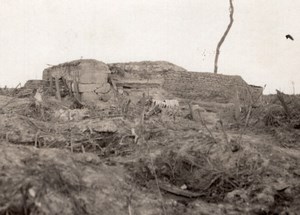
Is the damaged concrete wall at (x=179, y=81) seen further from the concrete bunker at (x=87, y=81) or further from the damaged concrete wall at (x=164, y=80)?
the concrete bunker at (x=87, y=81)

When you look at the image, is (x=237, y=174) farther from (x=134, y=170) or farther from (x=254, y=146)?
(x=134, y=170)

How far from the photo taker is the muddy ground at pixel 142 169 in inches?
127

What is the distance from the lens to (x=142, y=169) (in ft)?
14.0

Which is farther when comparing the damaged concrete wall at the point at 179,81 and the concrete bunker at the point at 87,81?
the damaged concrete wall at the point at 179,81

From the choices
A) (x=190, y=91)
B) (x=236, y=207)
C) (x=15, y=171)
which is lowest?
(x=190, y=91)

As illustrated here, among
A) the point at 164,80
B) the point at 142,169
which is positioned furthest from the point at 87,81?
the point at 142,169

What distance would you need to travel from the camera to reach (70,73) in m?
12.2

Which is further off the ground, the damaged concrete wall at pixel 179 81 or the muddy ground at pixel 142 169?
the muddy ground at pixel 142 169

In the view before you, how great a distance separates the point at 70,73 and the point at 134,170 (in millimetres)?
8429

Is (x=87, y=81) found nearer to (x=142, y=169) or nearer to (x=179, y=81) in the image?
(x=179, y=81)

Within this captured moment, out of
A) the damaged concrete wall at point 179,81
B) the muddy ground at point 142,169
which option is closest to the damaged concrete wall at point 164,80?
the damaged concrete wall at point 179,81

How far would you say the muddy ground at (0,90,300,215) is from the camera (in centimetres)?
322

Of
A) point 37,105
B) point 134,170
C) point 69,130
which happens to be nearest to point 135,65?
point 37,105

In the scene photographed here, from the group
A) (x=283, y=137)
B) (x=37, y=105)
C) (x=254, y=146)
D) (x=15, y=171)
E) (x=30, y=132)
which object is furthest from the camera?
(x=37, y=105)
